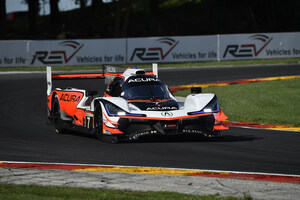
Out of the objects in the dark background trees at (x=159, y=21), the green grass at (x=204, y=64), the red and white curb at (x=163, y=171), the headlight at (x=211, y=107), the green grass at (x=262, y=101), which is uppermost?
the dark background trees at (x=159, y=21)

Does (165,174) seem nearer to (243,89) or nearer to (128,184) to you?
(128,184)

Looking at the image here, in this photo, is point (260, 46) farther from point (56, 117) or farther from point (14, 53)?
point (56, 117)

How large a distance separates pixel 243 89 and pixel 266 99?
2926 millimetres

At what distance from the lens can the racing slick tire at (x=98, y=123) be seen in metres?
12.3

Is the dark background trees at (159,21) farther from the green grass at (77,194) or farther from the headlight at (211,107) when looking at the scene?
the green grass at (77,194)

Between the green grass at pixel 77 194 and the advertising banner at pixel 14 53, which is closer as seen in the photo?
the green grass at pixel 77 194

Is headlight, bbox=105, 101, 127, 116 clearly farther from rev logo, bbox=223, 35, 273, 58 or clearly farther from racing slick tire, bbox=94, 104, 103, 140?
rev logo, bbox=223, 35, 273, 58

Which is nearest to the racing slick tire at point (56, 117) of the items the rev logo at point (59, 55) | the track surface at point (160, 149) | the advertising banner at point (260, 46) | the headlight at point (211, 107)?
the track surface at point (160, 149)

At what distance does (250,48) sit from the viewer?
36.2 metres

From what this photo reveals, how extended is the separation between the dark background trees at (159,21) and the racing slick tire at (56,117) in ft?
105

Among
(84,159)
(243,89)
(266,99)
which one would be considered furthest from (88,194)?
(243,89)

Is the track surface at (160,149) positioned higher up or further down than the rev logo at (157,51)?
further down

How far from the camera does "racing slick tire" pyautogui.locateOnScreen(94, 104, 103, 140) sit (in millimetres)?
12302

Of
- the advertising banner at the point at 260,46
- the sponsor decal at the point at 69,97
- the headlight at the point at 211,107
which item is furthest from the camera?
the advertising banner at the point at 260,46
